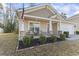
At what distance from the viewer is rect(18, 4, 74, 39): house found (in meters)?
2.49

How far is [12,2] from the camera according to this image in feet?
8.27

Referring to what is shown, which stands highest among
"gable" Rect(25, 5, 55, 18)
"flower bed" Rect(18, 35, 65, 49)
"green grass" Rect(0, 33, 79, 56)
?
"gable" Rect(25, 5, 55, 18)

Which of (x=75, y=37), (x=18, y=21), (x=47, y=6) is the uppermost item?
(x=47, y=6)

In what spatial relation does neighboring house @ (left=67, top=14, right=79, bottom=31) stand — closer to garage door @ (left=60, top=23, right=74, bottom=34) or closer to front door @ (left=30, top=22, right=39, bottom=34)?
garage door @ (left=60, top=23, right=74, bottom=34)

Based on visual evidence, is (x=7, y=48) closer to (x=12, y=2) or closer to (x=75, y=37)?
(x=12, y=2)

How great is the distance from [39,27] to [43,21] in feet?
0.32

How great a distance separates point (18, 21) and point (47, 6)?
1.36ft

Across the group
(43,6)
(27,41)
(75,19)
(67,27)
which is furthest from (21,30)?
(75,19)

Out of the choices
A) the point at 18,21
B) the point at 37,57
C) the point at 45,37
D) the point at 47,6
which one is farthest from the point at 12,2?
the point at 37,57

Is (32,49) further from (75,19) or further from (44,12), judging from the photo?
(75,19)

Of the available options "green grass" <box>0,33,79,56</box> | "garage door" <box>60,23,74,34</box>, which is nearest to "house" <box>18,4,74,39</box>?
"garage door" <box>60,23,74,34</box>

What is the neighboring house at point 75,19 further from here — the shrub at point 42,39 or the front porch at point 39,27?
the shrub at point 42,39

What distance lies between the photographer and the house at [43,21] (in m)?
2.49

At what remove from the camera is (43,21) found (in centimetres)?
250
